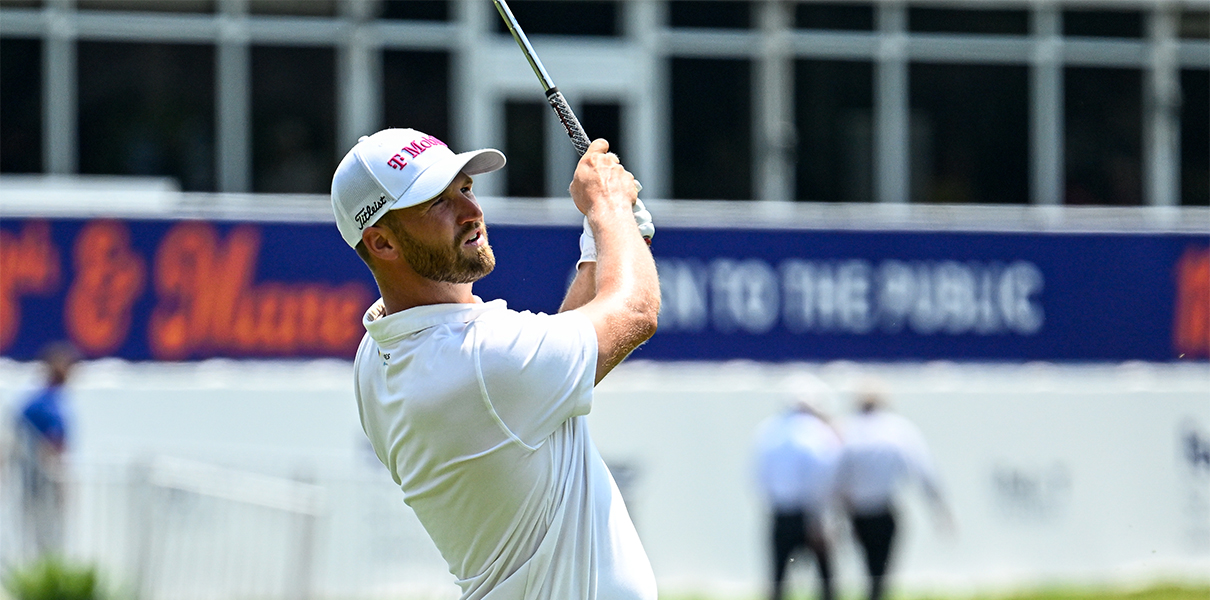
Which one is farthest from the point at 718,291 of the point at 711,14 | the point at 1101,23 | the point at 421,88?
the point at 1101,23

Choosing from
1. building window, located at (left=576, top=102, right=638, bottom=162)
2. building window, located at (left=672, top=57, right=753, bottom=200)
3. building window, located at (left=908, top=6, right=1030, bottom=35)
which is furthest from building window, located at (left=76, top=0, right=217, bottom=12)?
building window, located at (left=908, top=6, right=1030, bottom=35)

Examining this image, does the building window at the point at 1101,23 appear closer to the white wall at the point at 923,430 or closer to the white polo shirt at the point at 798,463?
the white wall at the point at 923,430

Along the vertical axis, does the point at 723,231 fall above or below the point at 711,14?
below

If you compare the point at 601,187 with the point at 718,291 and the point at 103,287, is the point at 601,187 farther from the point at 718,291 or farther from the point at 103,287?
the point at 718,291

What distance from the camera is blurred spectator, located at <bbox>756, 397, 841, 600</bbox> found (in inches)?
437

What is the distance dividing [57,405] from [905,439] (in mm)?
5838

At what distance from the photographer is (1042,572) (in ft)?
44.8

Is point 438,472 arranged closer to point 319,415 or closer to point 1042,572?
point 319,415

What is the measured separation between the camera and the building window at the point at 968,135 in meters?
15.6

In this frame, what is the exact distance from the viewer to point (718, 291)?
1409cm

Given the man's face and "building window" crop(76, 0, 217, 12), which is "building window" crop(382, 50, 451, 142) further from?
the man's face

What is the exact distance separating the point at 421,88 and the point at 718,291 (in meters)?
3.18

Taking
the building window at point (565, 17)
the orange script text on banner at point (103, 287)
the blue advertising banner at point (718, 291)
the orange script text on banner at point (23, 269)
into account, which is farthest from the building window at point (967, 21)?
the orange script text on banner at point (23, 269)

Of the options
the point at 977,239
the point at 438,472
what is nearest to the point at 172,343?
the point at 977,239
